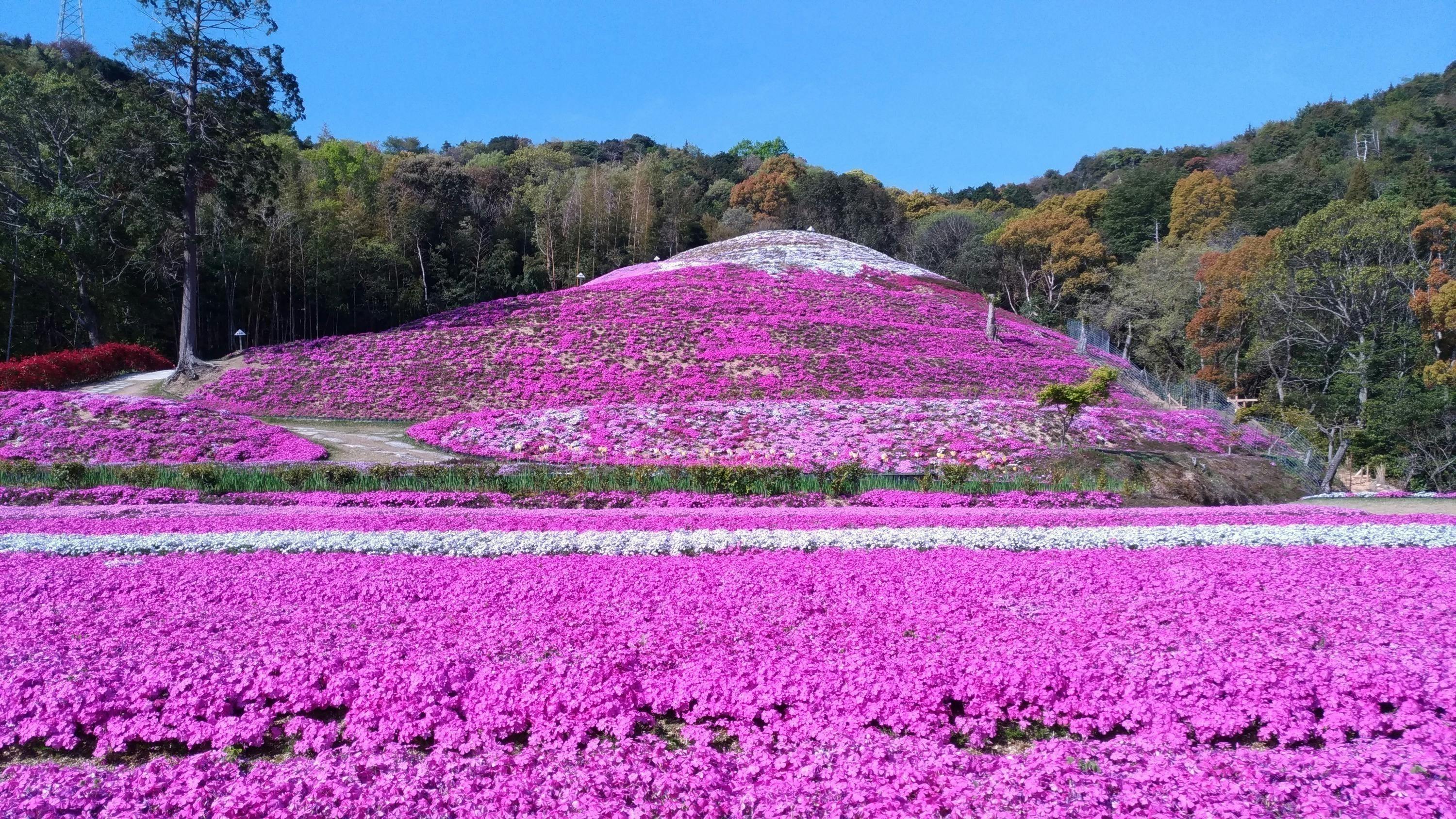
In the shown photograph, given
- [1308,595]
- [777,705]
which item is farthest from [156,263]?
[1308,595]

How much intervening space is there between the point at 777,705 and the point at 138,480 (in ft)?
45.1

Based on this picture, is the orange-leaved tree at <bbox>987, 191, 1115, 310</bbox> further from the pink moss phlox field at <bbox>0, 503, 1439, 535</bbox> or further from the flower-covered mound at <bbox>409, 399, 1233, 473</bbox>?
the pink moss phlox field at <bbox>0, 503, 1439, 535</bbox>

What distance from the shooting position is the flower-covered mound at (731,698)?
3688 millimetres

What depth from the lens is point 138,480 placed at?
538 inches

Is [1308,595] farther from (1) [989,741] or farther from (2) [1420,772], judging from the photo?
(1) [989,741]

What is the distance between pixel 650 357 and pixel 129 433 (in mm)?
13846

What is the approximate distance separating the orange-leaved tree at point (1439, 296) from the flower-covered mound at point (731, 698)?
2249cm

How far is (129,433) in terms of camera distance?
1662 centimetres

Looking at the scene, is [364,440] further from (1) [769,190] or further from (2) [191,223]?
(1) [769,190]

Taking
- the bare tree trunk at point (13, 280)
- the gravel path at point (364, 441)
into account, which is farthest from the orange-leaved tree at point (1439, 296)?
the bare tree trunk at point (13, 280)

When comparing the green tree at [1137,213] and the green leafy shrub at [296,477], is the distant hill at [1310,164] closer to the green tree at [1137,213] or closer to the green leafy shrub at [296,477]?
the green tree at [1137,213]

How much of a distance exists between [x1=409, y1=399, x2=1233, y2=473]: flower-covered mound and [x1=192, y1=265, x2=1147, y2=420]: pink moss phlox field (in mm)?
2305

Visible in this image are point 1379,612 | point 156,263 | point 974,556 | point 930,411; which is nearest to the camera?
point 1379,612

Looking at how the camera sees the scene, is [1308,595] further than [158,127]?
No
